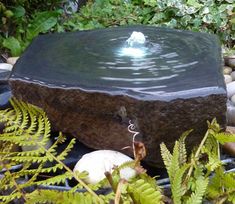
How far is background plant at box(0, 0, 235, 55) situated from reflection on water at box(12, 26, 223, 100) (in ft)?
4.38

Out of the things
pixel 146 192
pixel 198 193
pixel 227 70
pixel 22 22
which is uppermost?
pixel 146 192

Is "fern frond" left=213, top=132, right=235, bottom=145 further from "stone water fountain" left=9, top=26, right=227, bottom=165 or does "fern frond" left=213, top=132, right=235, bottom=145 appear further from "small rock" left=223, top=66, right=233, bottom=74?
"small rock" left=223, top=66, right=233, bottom=74

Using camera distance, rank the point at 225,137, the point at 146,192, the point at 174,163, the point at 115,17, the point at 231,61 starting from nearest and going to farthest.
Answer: the point at 146,192 < the point at 174,163 < the point at 225,137 < the point at 231,61 < the point at 115,17

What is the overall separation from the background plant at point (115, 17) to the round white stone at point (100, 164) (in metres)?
2.21

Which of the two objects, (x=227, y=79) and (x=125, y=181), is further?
(x=227, y=79)

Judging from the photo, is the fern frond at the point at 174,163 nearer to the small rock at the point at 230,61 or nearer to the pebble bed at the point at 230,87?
the pebble bed at the point at 230,87

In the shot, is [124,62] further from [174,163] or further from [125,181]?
[125,181]

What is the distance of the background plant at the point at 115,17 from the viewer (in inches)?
158

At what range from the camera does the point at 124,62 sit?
87.7 inches

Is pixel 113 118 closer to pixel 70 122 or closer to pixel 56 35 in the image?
pixel 70 122

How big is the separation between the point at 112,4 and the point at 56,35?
2286 millimetres

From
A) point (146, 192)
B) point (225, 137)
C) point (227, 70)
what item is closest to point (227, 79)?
point (227, 70)

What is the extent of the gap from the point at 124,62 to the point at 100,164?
1.98 ft

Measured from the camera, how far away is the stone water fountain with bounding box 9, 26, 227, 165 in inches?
73.1
